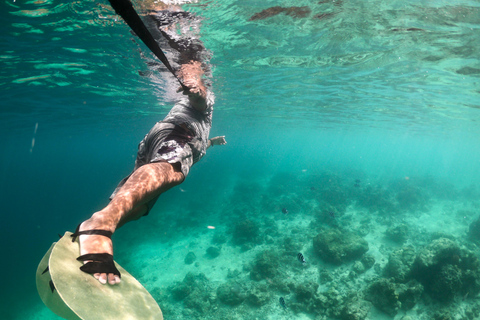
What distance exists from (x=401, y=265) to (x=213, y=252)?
37.8 feet

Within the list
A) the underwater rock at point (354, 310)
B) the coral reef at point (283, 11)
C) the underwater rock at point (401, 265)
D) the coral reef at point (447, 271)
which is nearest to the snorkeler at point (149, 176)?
the coral reef at point (283, 11)

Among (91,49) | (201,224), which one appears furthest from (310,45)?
(201,224)

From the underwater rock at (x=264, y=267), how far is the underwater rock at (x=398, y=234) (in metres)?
9.91

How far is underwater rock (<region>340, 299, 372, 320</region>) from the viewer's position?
8.76 meters

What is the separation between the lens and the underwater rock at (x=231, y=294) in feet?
35.9

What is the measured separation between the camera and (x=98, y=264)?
193 cm

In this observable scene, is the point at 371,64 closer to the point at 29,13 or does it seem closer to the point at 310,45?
the point at 310,45

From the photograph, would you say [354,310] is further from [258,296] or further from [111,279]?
[111,279]

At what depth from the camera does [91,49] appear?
10500mm

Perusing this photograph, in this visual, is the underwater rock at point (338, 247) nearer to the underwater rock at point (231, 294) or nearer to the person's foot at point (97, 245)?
the underwater rock at point (231, 294)

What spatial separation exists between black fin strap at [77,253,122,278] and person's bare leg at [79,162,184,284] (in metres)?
0.05

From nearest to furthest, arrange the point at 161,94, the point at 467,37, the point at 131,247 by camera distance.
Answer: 1. the point at 467,37
2. the point at 131,247
3. the point at 161,94

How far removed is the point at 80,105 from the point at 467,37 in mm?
28881

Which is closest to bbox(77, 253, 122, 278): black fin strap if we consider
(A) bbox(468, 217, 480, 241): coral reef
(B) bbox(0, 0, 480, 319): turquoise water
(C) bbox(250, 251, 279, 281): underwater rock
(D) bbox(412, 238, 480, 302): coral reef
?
(B) bbox(0, 0, 480, 319): turquoise water
